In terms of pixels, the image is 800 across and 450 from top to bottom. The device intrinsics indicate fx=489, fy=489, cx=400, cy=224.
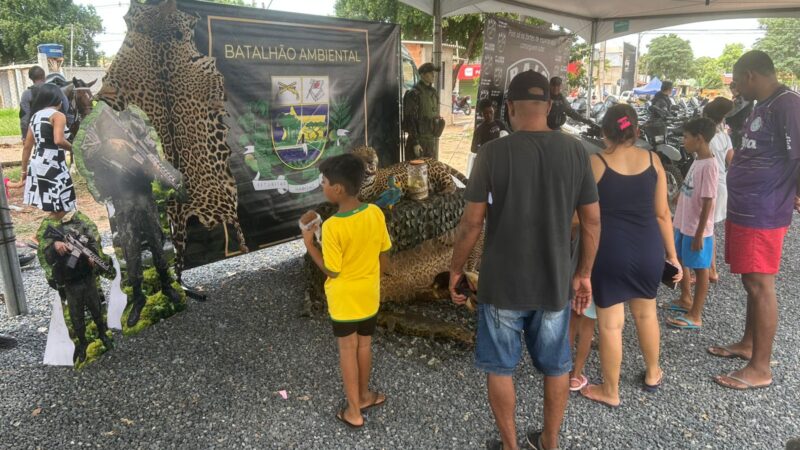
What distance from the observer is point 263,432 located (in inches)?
99.8

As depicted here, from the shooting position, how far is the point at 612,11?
24.5 feet

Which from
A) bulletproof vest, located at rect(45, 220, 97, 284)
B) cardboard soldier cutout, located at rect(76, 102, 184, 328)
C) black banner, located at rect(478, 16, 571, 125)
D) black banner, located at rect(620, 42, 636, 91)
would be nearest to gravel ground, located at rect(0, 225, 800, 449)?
cardboard soldier cutout, located at rect(76, 102, 184, 328)

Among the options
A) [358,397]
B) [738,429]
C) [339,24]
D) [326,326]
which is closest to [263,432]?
[358,397]

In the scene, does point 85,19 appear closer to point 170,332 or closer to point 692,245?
point 170,332

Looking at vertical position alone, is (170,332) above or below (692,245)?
below

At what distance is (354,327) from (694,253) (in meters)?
2.75

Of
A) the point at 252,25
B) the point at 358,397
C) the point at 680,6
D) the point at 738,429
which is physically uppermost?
the point at 680,6

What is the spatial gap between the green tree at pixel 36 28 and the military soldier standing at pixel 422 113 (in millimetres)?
25663

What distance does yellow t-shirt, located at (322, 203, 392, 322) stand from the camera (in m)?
2.31

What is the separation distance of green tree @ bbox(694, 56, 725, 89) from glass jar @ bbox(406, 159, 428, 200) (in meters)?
48.2

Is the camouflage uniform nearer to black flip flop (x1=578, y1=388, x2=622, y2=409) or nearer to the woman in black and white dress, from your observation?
the woman in black and white dress

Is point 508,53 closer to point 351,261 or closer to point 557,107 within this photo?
point 557,107

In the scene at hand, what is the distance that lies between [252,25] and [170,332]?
2488mm

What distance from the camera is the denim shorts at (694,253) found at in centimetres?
363
